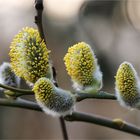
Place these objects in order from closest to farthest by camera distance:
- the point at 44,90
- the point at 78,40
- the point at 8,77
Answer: the point at 44,90, the point at 8,77, the point at 78,40

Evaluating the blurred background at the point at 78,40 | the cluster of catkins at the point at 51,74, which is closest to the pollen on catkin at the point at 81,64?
the cluster of catkins at the point at 51,74

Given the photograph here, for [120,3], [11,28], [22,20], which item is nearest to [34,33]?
[11,28]

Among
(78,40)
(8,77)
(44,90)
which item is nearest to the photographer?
(44,90)

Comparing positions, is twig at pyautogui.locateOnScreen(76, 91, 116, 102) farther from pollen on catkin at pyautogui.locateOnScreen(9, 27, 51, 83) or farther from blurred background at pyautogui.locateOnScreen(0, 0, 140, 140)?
blurred background at pyautogui.locateOnScreen(0, 0, 140, 140)

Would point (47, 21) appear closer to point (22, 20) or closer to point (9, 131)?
point (22, 20)

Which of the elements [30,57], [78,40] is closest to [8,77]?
[30,57]

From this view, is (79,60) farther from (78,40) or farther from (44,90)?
(78,40)

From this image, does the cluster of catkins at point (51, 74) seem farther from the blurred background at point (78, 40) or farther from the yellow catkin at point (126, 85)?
the blurred background at point (78, 40)
